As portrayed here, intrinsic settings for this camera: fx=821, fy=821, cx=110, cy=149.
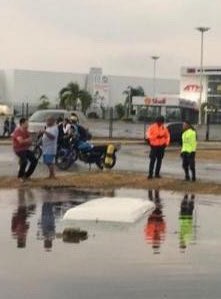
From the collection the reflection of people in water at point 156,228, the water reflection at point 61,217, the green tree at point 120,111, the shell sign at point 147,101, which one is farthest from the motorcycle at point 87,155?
the green tree at point 120,111

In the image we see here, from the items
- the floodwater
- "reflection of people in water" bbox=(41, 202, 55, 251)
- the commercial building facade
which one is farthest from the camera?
the commercial building facade

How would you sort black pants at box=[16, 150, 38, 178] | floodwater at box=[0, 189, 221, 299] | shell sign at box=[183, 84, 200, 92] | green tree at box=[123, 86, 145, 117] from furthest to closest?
1. shell sign at box=[183, 84, 200, 92]
2. green tree at box=[123, 86, 145, 117]
3. black pants at box=[16, 150, 38, 178]
4. floodwater at box=[0, 189, 221, 299]

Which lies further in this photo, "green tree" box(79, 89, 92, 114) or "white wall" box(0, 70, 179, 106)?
"white wall" box(0, 70, 179, 106)

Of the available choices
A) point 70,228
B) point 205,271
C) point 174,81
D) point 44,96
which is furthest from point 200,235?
point 174,81

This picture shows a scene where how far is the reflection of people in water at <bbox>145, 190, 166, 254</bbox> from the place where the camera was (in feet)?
36.5

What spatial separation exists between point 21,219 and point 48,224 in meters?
0.84

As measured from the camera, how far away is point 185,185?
65.8ft

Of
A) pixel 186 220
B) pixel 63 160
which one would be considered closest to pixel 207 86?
pixel 63 160

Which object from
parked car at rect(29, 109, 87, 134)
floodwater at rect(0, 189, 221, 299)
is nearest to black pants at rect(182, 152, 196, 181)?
floodwater at rect(0, 189, 221, 299)

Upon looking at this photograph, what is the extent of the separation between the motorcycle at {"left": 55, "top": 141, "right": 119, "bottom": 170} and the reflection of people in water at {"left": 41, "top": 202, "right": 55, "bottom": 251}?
772 cm

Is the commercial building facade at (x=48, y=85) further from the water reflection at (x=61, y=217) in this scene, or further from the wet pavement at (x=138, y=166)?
the water reflection at (x=61, y=217)

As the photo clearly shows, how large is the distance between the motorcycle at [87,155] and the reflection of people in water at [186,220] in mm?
→ 5840

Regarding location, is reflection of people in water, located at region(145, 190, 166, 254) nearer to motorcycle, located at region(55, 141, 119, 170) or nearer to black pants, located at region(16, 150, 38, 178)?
black pants, located at region(16, 150, 38, 178)

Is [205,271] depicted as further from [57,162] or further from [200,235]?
[57,162]
